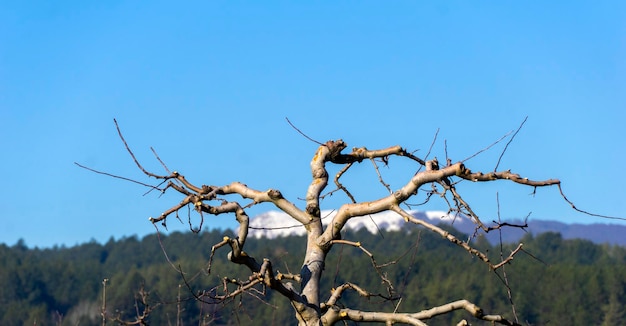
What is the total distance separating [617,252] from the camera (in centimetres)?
11681

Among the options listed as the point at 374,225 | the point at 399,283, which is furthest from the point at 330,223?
the point at 399,283

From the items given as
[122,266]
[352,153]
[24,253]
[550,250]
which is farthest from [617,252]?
[352,153]

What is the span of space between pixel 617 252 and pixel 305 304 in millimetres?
114025

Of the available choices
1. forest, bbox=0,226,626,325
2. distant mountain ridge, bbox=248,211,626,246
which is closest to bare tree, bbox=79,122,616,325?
distant mountain ridge, bbox=248,211,626,246

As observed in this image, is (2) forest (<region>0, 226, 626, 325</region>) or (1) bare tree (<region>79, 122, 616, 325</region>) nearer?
(1) bare tree (<region>79, 122, 616, 325</region>)

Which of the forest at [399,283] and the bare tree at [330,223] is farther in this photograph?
the forest at [399,283]

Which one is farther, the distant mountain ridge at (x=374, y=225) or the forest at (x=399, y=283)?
the forest at (x=399, y=283)

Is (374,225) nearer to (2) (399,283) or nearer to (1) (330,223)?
(1) (330,223)

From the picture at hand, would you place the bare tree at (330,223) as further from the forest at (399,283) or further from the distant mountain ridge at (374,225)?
the forest at (399,283)

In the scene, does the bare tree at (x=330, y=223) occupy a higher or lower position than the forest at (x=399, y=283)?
lower

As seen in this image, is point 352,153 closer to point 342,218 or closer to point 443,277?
point 342,218

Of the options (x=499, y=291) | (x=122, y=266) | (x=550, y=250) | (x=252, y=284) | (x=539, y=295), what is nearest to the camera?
(x=252, y=284)

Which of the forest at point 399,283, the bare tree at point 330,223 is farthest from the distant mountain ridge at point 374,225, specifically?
the forest at point 399,283

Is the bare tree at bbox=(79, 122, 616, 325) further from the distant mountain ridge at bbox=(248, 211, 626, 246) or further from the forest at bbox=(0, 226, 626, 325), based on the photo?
the forest at bbox=(0, 226, 626, 325)
